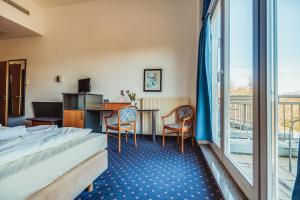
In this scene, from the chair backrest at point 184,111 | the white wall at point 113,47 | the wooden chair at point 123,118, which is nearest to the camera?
the wooden chair at point 123,118

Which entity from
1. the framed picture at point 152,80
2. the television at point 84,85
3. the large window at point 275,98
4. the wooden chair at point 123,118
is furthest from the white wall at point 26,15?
the large window at point 275,98

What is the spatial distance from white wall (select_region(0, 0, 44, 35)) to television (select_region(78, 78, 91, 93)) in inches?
79.3

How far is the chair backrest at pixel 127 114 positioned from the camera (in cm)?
291

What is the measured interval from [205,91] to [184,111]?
872 millimetres

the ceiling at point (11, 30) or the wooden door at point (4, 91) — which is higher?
the ceiling at point (11, 30)

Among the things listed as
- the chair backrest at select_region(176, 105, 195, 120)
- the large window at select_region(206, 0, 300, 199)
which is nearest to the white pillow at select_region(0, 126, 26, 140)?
the large window at select_region(206, 0, 300, 199)

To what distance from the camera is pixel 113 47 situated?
4.21m

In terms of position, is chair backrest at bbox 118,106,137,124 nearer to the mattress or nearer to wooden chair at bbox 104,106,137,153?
wooden chair at bbox 104,106,137,153

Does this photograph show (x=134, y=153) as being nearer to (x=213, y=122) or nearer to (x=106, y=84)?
(x=213, y=122)

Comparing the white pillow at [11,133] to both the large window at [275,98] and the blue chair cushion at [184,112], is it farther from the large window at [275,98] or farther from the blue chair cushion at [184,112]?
the blue chair cushion at [184,112]

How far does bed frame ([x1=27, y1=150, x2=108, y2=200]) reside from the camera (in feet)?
3.37

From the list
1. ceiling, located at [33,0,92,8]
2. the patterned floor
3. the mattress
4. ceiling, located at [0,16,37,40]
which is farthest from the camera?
ceiling, located at [33,0,92,8]

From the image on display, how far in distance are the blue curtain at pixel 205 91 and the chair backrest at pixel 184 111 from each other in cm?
56

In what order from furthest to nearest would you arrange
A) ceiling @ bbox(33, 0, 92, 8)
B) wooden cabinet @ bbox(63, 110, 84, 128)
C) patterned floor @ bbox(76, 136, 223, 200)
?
ceiling @ bbox(33, 0, 92, 8) → wooden cabinet @ bbox(63, 110, 84, 128) → patterned floor @ bbox(76, 136, 223, 200)
